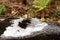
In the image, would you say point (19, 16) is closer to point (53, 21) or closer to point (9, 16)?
point (9, 16)

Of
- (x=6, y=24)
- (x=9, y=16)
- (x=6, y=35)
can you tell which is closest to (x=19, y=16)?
(x=9, y=16)

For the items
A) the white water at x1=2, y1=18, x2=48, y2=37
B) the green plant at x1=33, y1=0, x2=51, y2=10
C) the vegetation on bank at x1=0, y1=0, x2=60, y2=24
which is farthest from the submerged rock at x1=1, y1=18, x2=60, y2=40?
the green plant at x1=33, y1=0, x2=51, y2=10

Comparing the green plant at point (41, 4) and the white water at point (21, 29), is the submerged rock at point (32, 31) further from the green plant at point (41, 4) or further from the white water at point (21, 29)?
the green plant at point (41, 4)

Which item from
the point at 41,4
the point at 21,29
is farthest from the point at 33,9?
the point at 21,29

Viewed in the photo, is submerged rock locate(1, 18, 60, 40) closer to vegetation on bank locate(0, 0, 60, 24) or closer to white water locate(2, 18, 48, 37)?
white water locate(2, 18, 48, 37)

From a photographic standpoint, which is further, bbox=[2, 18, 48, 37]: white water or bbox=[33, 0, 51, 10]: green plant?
bbox=[33, 0, 51, 10]: green plant

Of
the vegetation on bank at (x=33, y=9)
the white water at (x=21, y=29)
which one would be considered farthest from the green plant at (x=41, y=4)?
the white water at (x=21, y=29)

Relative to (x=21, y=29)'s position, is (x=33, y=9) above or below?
above

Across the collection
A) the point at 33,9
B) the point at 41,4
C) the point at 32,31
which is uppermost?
the point at 41,4

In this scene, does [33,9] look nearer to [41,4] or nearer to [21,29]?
[41,4]
